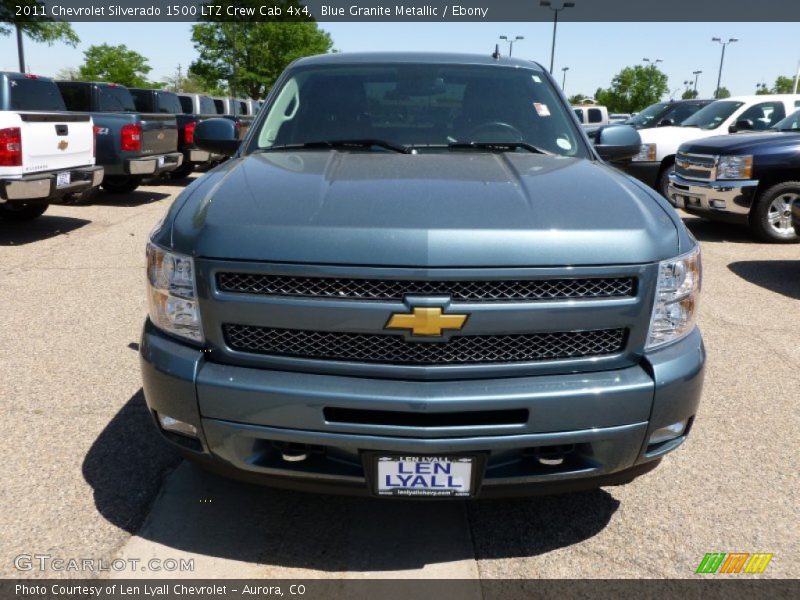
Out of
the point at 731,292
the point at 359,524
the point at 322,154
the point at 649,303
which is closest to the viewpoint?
the point at 649,303

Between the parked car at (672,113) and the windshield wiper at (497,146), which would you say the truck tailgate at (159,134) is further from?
the windshield wiper at (497,146)

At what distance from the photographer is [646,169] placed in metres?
12.2

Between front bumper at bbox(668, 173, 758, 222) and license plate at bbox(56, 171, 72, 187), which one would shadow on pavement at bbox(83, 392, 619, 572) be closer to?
license plate at bbox(56, 171, 72, 187)

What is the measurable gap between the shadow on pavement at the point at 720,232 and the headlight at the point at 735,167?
34.4 inches

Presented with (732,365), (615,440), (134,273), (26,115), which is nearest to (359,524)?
(615,440)

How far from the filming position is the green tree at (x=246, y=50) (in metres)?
49.4

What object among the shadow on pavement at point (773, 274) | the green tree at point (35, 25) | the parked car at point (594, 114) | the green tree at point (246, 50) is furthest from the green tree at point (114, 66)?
the shadow on pavement at point (773, 274)

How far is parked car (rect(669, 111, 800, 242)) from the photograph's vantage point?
9016 mm

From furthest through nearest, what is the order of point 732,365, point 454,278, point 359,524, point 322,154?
point 732,365, point 322,154, point 359,524, point 454,278

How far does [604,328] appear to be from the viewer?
2.35m

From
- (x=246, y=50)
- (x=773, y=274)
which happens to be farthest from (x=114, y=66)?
(x=773, y=274)

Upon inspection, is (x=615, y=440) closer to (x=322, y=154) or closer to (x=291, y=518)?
(x=291, y=518)

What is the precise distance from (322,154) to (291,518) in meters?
1.55

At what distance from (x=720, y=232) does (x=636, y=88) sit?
7329 centimetres
